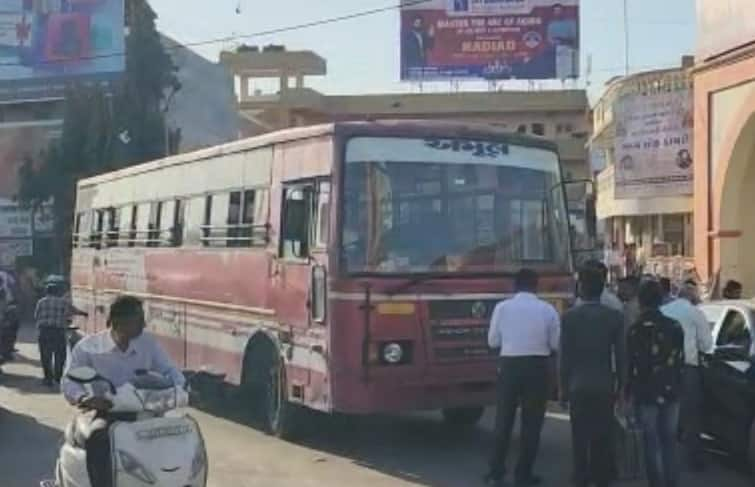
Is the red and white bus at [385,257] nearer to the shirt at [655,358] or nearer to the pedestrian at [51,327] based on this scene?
the shirt at [655,358]

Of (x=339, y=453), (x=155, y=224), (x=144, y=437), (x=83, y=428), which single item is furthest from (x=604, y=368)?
(x=155, y=224)

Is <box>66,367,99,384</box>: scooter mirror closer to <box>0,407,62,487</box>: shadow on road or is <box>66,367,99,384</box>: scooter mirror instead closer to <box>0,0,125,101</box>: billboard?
<box>0,407,62,487</box>: shadow on road

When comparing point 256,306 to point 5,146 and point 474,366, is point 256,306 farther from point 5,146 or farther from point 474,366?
point 5,146

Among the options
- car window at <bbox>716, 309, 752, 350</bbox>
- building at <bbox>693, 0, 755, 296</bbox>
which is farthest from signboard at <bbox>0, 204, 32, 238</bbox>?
car window at <bbox>716, 309, 752, 350</bbox>

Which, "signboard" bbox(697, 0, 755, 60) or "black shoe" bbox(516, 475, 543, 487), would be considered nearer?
"black shoe" bbox(516, 475, 543, 487)

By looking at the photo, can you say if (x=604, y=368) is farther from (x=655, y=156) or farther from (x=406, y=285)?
(x=655, y=156)

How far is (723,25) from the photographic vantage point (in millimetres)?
22156

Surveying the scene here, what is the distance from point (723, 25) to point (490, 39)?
19.7 meters

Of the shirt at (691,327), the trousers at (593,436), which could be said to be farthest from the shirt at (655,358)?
the shirt at (691,327)

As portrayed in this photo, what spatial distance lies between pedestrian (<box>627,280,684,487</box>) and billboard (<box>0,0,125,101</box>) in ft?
112

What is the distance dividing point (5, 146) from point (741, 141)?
28825 mm

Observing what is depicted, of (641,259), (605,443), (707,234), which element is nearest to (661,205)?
(641,259)

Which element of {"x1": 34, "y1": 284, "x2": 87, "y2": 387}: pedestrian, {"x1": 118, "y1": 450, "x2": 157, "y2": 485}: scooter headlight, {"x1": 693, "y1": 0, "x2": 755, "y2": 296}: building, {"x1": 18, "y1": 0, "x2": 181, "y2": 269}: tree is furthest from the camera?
{"x1": 18, "y1": 0, "x2": 181, "y2": 269}: tree

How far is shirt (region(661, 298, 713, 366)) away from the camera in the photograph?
978 cm
